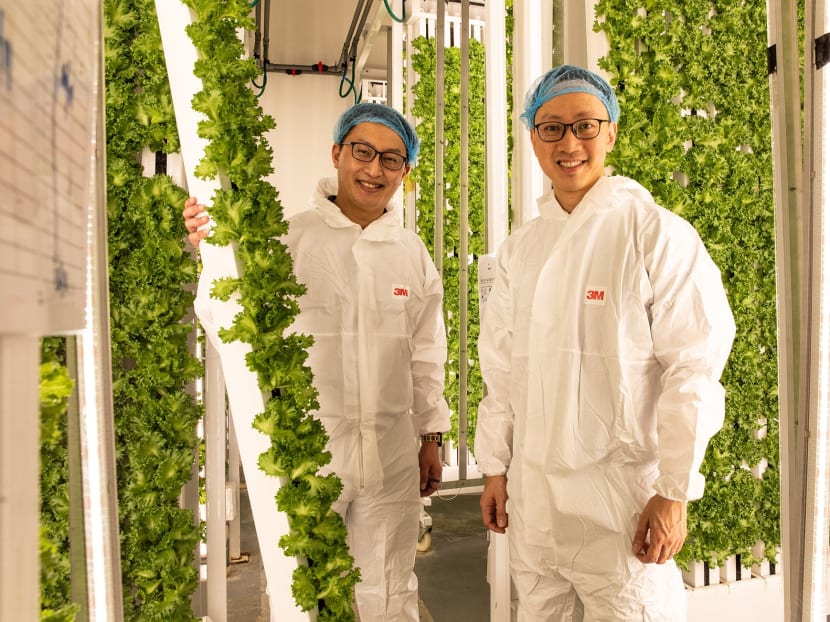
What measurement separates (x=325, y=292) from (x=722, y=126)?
182cm

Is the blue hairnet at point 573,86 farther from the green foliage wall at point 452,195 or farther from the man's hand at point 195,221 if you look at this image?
the green foliage wall at point 452,195

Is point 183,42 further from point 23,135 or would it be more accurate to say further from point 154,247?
point 23,135

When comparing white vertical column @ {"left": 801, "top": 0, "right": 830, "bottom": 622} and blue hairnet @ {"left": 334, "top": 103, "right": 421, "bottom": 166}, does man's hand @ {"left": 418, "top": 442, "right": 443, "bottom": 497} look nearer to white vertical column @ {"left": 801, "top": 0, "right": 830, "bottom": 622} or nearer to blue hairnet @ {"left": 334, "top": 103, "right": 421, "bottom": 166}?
blue hairnet @ {"left": 334, "top": 103, "right": 421, "bottom": 166}

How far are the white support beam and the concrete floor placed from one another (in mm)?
2066

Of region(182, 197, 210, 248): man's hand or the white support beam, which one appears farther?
region(182, 197, 210, 248): man's hand

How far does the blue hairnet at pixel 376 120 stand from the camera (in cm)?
211

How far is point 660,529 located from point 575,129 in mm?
1083

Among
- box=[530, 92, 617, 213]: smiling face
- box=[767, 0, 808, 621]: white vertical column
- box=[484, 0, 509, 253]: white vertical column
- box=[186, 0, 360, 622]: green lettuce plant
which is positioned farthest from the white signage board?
box=[484, 0, 509, 253]: white vertical column

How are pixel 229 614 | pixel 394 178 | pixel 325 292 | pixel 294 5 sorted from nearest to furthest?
pixel 325 292 < pixel 394 178 < pixel 229 614 < pixel 294 5

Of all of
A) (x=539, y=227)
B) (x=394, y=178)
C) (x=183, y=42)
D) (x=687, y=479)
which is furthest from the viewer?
(x=394, y=178)

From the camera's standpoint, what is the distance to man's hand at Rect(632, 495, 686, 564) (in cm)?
143

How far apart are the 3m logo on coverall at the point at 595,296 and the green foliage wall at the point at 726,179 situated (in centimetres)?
92

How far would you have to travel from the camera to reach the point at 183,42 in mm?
1147

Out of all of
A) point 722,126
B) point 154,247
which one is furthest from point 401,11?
point 154,247
